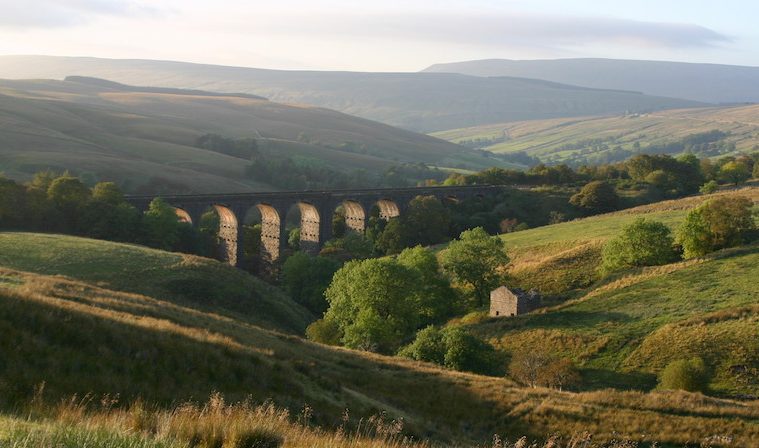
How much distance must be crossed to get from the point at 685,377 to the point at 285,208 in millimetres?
66231

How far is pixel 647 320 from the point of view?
4578 centimetres

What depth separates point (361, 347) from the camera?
155 ft

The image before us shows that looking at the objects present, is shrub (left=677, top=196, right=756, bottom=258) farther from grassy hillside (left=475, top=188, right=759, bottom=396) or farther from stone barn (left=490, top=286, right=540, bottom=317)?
stone barn (left=490, top=286, right=540, bottom=317)

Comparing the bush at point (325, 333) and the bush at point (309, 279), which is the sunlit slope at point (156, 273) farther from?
the bush at point (309, 279)

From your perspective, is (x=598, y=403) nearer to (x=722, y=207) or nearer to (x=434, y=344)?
(x=434, y=344)

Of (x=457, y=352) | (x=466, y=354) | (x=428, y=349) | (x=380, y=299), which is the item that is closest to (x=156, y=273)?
(x=380, y=299)

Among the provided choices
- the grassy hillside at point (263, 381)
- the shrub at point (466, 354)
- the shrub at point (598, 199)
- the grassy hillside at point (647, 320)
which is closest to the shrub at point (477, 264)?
the grassy hillside at point (647, 320)

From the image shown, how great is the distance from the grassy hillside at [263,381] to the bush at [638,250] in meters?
31.9

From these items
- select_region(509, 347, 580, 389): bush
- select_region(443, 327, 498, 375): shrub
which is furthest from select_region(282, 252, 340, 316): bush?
select_region(509, 347, 580, 389): bush

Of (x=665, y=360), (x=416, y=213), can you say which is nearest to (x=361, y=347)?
(x=665, y=360)

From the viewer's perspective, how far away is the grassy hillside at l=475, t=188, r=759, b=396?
39344 mm

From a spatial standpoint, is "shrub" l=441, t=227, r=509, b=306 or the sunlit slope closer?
the sunlit slope

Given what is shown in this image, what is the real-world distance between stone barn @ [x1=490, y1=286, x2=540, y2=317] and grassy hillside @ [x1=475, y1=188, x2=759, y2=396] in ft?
4.98

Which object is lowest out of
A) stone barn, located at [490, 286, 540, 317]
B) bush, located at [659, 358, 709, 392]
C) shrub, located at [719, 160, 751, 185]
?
stone barn, located at [490, 286, 540, 317]
